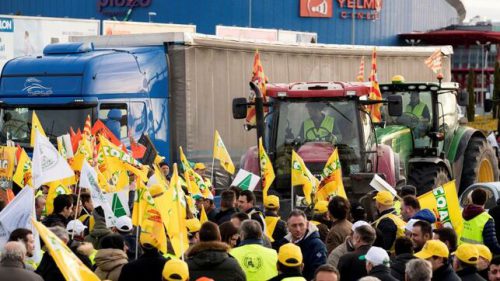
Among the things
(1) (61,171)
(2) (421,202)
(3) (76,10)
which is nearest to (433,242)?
(2) (421,202)

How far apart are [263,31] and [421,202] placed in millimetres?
26127

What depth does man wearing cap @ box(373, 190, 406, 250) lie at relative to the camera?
1313 cm

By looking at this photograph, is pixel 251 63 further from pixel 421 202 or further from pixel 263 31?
pixel 263 31

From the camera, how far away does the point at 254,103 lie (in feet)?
63.1

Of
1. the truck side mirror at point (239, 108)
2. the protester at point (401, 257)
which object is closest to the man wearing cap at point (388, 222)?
the protester at point (401, 257)

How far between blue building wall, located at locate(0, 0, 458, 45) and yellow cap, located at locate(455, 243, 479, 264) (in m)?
44.4

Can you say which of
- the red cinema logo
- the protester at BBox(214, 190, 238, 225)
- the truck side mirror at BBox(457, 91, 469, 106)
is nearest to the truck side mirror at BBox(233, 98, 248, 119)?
the protester at BBox(214, 190, 238, 225)

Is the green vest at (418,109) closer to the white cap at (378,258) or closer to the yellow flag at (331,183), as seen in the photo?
the yellow flag at (331,183)

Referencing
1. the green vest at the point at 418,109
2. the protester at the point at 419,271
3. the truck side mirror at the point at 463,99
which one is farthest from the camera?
the truck side mirror at the point at 463,99

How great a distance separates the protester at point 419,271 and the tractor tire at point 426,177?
10.9 metres

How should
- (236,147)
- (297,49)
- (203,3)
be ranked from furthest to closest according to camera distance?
(203,3) → (297,49) → (236,147)

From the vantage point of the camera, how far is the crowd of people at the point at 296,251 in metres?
10.1

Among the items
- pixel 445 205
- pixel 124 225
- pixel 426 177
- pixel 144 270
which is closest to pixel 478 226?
pixel 445 205

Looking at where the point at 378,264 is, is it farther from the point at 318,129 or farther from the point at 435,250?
the point at 318,129
